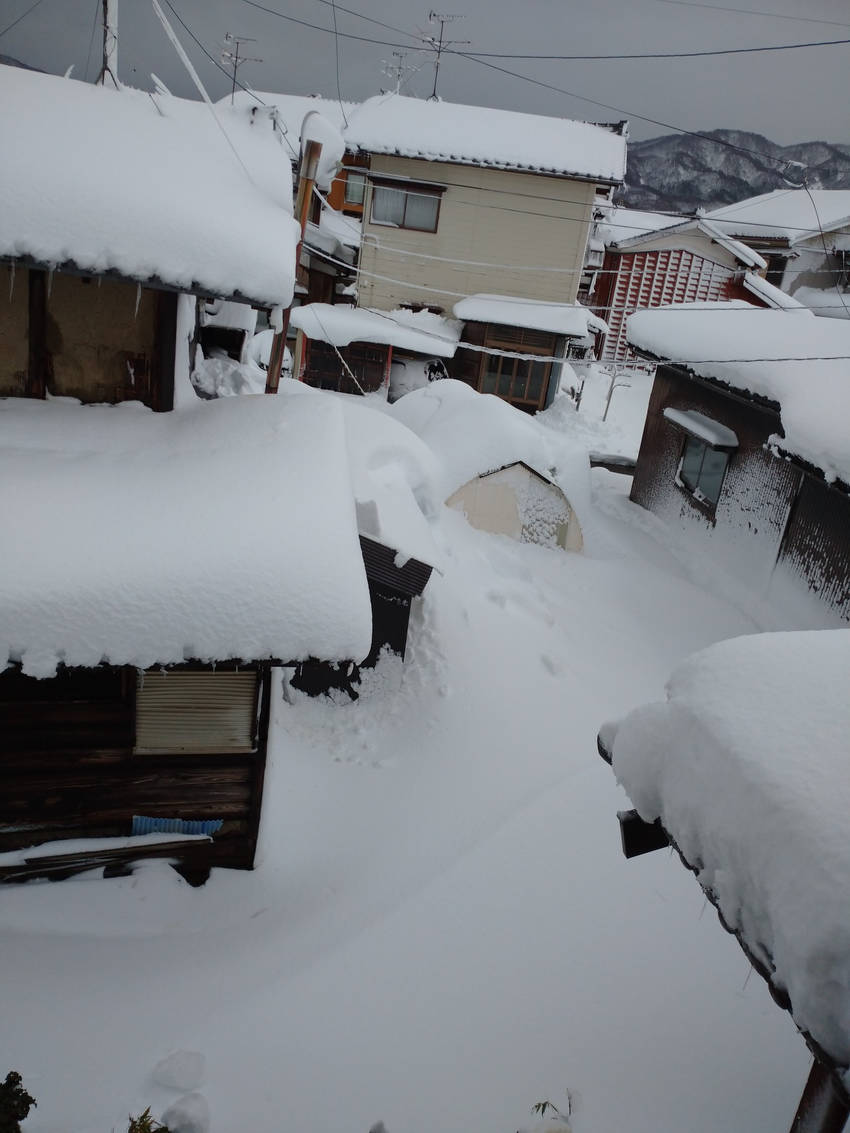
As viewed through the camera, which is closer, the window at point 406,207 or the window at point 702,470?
the window at point 702,470

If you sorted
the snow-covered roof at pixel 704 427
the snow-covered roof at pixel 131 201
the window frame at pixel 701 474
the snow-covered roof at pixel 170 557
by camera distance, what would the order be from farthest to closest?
the window frame at pixel 701 474
the snow-covered roof at pixel 704 427
the snow-covered roof at pixel 131 201
the snow-covered roof at pixel 170 557

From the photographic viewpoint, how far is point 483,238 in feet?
68.2

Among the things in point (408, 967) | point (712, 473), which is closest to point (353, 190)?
point (712, 473)

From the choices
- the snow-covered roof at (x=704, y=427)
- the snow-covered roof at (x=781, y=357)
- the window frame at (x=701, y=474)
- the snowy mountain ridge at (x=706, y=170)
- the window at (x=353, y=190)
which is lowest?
the window frame at (x=701, y=474)

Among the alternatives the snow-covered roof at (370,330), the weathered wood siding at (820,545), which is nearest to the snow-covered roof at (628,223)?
the snow-covered roof at (370,330)

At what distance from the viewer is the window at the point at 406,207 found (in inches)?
810

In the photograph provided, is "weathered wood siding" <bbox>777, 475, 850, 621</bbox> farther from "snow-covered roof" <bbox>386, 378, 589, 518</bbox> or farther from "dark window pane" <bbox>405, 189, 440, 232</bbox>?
"dark window pane" <bbox>405, 189, 440, 232</bbox>

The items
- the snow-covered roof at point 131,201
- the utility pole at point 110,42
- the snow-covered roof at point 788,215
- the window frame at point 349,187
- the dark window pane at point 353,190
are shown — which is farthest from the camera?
the dark window pane at point 353,190

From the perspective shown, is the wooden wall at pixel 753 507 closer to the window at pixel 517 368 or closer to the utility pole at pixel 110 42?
the window at pixel 517 368

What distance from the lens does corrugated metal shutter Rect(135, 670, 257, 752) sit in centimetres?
505

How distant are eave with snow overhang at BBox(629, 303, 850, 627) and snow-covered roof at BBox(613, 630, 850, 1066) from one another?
21.7 ft

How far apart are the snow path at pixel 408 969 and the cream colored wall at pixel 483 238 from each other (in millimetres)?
16556

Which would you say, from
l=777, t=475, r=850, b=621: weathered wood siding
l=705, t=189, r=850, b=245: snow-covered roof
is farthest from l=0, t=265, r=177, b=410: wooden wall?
l=705, t=189, r=850, b=245: snow-covered roof

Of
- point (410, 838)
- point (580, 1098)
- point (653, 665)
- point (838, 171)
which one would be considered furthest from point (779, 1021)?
point (838, 171)
